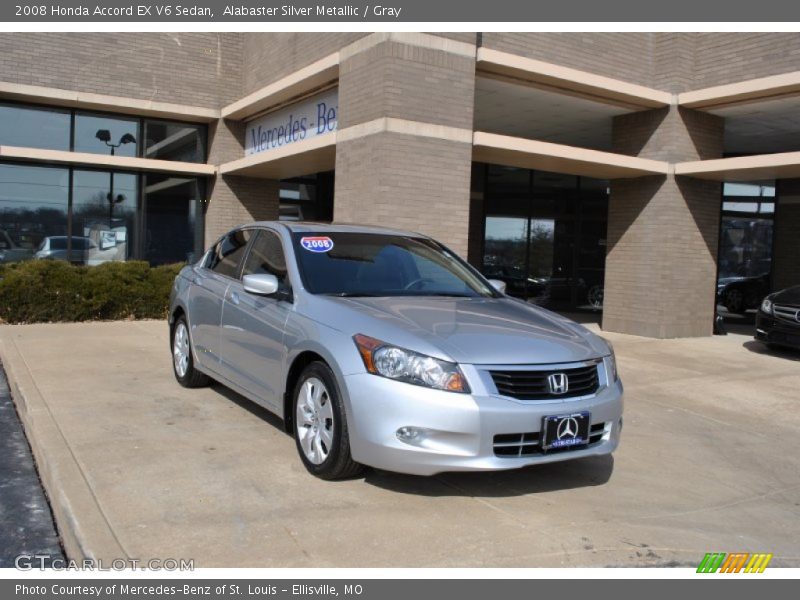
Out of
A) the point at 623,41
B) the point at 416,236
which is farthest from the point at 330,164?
the point at 416,236

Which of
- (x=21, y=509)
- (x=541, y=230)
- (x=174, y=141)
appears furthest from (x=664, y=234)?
(x=21, y=509)

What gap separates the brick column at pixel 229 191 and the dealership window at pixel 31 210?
9.19 feet

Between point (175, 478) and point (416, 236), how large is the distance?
2.81 m

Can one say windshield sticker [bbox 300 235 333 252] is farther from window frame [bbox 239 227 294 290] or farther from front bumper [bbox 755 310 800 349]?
front bumper [bbox 755 310 800 349]

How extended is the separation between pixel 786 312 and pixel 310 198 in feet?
33.5

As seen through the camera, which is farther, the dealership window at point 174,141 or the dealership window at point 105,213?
the dealership window at point 174,141

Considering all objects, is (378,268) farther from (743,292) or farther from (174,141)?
(743,292)

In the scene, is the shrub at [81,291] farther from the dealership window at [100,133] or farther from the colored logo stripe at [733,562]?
the colored logo stripe at [733,562]

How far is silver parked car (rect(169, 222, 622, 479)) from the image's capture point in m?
4.12

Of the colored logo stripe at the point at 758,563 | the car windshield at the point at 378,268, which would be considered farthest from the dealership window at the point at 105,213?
the colored logo stripe at the point at 758,563

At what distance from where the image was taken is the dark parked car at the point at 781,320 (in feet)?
34.6

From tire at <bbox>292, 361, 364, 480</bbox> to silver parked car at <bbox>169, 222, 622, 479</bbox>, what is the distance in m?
0.01

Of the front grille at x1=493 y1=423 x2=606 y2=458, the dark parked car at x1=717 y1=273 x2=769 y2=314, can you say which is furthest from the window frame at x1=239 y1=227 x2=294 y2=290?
the dark parked car at x1=717 y1=273 x2=769 y2=314

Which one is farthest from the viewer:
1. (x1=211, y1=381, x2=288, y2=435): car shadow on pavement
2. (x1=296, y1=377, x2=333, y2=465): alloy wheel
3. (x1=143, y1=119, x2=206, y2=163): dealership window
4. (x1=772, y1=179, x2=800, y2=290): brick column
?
(x1=772, y1=179, x2=800, y2=290): brick column
